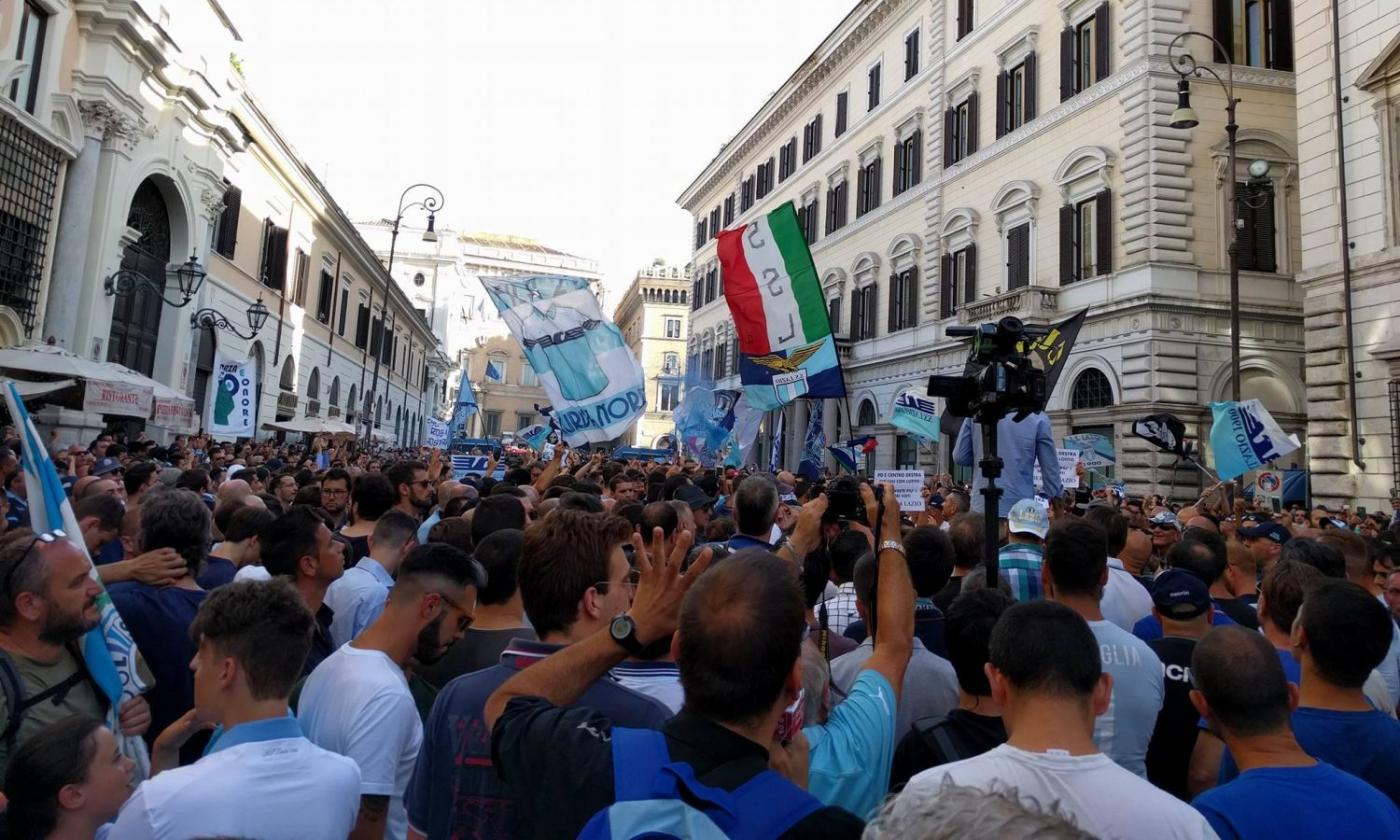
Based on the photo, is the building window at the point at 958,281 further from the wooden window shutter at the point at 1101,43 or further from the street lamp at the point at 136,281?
the street lamp at the point at 136,281

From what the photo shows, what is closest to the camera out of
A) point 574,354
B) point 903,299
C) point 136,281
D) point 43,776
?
point 43,776

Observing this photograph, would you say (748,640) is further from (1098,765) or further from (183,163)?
(183,163)

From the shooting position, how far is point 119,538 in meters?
5.31

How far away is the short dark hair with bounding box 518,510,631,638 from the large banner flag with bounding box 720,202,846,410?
6.23m

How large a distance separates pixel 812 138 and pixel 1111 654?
124 ft

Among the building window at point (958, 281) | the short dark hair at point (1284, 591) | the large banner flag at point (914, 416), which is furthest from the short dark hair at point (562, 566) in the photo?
the building window at point (958, 281)

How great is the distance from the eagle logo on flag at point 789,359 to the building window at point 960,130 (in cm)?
2097

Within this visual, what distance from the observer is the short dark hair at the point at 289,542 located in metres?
3.96

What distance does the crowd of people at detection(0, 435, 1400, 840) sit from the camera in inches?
71.0

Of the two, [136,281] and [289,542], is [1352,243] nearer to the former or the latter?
[289,542]

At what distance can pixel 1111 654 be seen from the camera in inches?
128

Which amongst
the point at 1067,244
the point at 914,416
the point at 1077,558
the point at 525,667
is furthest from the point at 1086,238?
the point at 525,667

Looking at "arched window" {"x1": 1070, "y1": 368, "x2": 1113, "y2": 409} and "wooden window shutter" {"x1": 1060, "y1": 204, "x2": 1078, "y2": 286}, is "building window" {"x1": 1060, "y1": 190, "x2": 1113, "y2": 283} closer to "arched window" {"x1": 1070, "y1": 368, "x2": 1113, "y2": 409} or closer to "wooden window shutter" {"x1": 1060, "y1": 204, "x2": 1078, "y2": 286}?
"wooden window shutter" {"x1": 1060, "y1": 204, "x2": 1078, "y2": 286}

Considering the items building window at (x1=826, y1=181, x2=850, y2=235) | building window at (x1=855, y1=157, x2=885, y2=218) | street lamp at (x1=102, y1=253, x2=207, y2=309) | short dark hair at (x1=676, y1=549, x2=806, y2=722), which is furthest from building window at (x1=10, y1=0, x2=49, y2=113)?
building window at (x1=826, y1=181, x2=850, y2=235)
